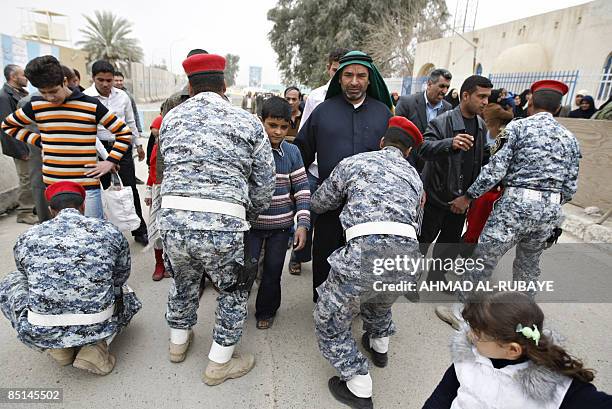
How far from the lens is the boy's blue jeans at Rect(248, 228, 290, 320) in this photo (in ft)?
8.00

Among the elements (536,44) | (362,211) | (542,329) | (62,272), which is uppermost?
(536,44)

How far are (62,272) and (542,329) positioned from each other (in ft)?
7.23

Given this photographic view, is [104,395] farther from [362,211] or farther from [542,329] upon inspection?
[542,329]

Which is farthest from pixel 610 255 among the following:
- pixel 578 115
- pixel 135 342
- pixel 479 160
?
pixel 135 342

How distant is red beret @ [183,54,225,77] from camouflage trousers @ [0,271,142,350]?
142cm

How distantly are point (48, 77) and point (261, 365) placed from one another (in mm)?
2338

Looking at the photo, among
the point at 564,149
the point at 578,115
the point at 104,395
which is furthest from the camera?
the point at 578,115

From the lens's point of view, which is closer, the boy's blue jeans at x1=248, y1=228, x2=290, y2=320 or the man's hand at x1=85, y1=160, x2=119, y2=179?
the boy's blue jeans at x1=248, y1=228, x2=290, y2=320

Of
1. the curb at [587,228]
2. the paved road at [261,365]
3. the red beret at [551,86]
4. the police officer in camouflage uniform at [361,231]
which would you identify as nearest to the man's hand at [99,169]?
the paved road at [261,365]

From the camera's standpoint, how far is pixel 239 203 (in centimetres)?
180

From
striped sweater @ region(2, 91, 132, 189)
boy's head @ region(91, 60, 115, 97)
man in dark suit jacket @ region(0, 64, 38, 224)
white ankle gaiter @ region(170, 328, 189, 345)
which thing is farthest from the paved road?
man in dark suit jacket @ region(0, 64, 38, 224)

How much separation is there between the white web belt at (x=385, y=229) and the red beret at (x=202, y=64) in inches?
43.9

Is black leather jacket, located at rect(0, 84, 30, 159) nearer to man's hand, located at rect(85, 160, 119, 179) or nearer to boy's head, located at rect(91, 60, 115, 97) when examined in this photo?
boy's head, located at rect(91, 60, 115, 97)

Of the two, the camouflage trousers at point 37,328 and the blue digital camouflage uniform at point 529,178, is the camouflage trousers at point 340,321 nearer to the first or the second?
the blue digital camouflage uniform at point 529,178
